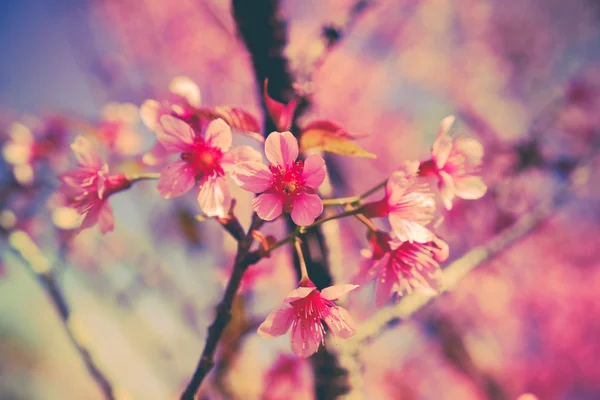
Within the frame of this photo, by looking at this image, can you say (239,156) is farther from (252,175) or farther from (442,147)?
(442,147)

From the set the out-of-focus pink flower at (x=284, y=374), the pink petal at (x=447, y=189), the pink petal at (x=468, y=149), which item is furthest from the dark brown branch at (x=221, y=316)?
the out-of-focus pink flower at (x=284, y=374)


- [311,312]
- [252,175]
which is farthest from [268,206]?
[311,312]

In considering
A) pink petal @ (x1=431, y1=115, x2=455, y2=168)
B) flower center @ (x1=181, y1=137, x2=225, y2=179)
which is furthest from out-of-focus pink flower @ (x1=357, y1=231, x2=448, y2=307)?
flower center @ (x1=181, y1=137, x2=225, y2=179)

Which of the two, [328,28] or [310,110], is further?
[328,28]

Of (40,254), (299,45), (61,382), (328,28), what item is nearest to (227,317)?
(299,45)

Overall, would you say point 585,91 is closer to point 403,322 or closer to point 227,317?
point 403,322

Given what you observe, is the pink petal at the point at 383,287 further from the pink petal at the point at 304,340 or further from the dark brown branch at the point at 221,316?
the dark brown branch at the point at 221,316
